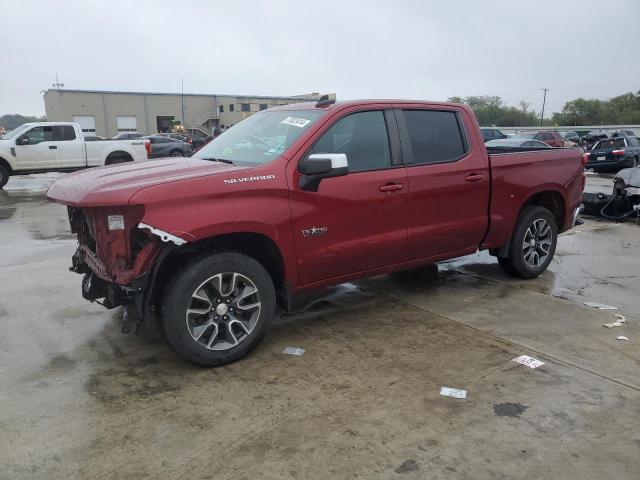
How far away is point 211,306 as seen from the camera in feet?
12.1

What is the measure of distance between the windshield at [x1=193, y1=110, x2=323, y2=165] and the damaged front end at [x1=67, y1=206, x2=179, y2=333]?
3.39 ft

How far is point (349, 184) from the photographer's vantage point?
419cm

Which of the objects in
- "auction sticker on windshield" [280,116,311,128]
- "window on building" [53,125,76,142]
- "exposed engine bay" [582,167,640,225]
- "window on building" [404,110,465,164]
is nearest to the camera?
"auction sticker on windshield" [280,116,311,128]

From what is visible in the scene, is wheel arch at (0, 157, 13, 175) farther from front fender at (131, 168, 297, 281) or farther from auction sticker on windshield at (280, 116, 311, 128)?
front fender at (131, 168, 297, 281)

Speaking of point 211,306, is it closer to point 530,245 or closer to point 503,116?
point 530,245

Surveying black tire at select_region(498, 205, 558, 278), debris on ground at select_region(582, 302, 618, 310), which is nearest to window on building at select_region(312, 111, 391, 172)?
black tire at select_region(498, 205, 558, 278)

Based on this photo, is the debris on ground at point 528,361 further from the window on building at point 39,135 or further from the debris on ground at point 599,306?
the window on building at point 39,135

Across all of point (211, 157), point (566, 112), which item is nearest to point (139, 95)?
point (211, 157)

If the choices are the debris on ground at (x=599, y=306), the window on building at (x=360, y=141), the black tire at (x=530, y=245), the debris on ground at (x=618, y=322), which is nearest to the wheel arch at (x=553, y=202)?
the black tire at (x=530, y=245)

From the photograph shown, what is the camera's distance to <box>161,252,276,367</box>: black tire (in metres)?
3.55

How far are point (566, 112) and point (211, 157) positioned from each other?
337ft

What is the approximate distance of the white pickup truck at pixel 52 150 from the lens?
16.0m

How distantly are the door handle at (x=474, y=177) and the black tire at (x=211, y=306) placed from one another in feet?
7.31

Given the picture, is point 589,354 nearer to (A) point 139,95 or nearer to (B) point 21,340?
(B) point 21,340
